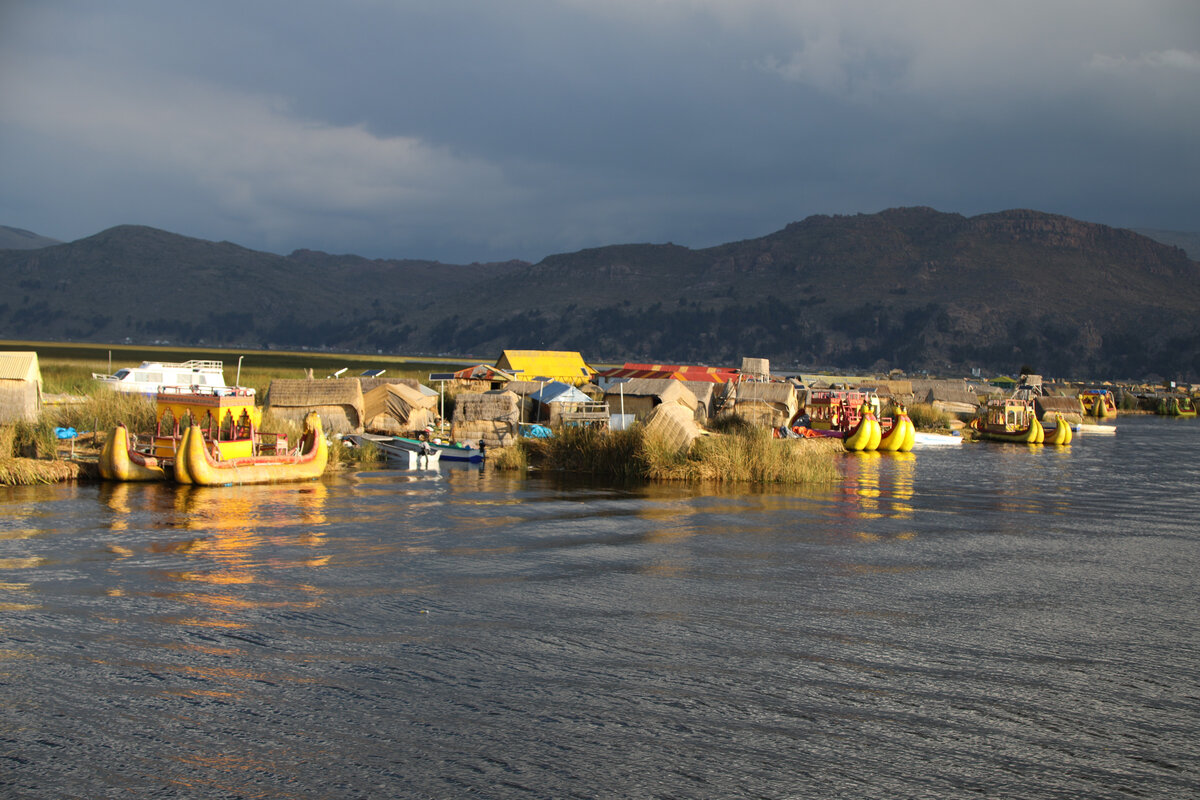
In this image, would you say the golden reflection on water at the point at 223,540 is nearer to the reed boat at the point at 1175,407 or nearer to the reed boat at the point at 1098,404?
the reed boat at the point at 1098,404

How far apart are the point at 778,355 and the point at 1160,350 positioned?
5148 cm

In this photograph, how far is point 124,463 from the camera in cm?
2325

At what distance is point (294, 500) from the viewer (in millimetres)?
22141

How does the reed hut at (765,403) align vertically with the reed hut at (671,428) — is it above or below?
above

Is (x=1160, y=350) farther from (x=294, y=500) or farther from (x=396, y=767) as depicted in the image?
(x=396, y=767)

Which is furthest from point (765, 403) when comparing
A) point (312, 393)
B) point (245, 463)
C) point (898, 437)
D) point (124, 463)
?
point (124, 463)

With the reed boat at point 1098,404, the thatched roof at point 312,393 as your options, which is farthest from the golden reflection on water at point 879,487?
the reed boat at point 1098,404

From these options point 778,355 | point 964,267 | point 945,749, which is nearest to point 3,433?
point 945,749

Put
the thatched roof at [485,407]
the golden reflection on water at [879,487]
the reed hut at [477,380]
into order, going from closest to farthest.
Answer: the golden reflection on water at [879,487], the thatched roof at [485,407], the reed hut at [477,380]

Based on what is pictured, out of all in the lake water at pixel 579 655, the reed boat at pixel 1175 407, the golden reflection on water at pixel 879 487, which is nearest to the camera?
the lake water at pixel 579 655

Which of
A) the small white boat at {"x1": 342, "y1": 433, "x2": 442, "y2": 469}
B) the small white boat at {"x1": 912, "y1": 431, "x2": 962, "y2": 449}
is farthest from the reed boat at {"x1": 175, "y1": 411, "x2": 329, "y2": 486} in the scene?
the small white boat at {"x1": 912, "y1": 431, "x2": 962, "y2": 449}

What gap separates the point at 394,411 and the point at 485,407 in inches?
133

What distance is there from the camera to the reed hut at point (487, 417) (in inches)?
1412

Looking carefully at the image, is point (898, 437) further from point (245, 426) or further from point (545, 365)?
point (245, 426)
